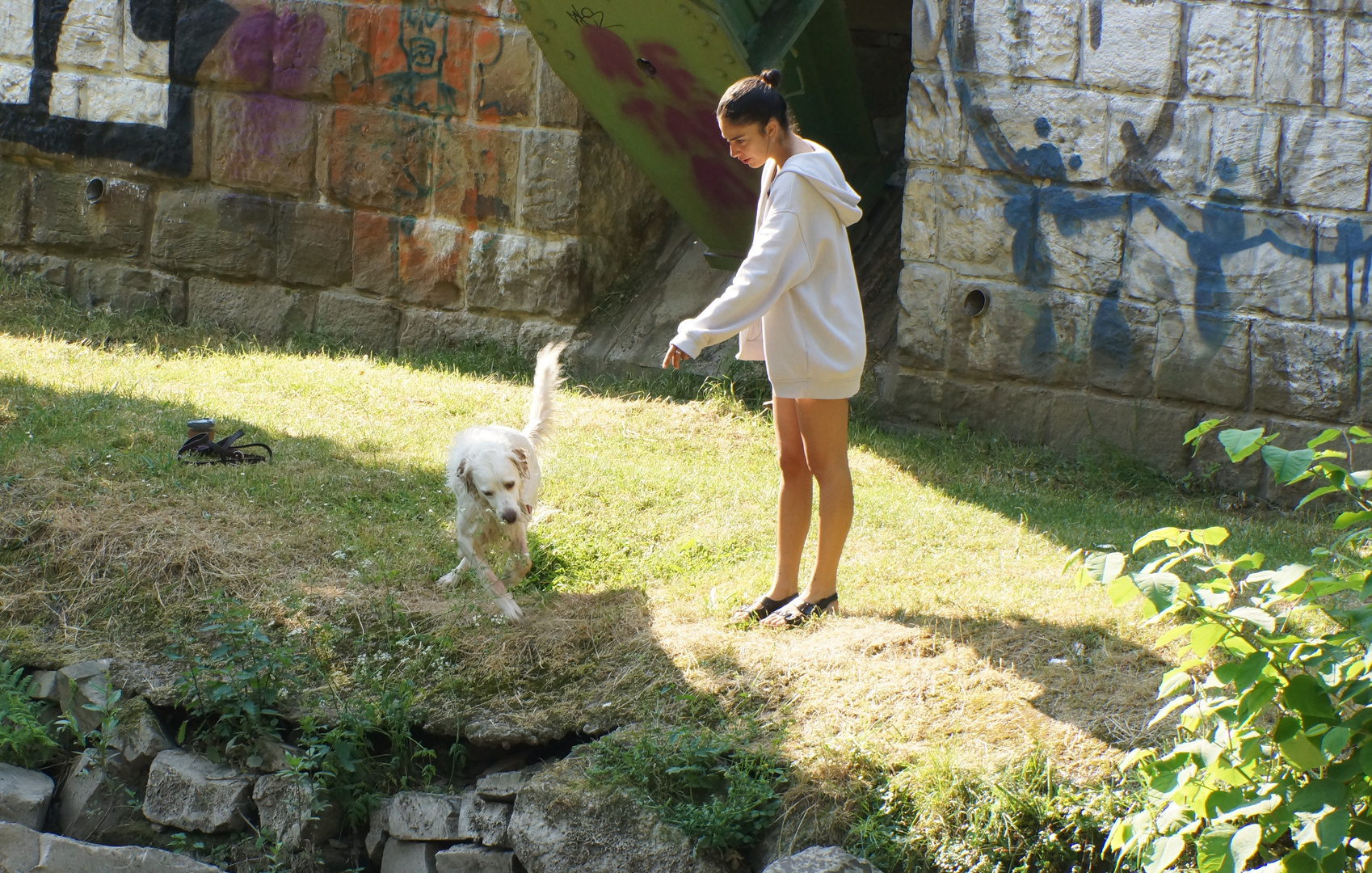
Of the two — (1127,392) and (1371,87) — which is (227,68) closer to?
(1127,392)

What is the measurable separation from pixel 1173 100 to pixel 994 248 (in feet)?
3.83

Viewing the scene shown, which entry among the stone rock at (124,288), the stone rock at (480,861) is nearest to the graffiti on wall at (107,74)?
the stone rock at (124,288)

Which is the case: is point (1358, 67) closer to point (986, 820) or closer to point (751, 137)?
point (751, 137)

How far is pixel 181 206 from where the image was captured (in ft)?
28.1

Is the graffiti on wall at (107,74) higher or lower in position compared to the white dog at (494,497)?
higher

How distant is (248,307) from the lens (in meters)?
8.66

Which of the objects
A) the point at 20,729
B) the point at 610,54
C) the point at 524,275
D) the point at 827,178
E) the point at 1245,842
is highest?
the point at 610,54

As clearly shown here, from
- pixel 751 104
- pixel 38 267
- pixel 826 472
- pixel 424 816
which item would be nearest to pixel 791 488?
pixel 826 472

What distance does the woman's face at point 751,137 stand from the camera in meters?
3.98

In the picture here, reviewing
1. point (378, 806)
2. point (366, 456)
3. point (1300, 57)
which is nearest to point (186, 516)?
point (366, 456)

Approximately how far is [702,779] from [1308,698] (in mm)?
1895

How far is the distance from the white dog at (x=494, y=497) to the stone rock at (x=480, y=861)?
975mm

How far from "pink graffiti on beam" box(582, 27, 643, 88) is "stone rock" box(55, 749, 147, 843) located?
4.10 m

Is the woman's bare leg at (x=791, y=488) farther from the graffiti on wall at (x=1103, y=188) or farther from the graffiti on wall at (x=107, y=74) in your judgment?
the graffiti on wall at (x=107, y=74)
